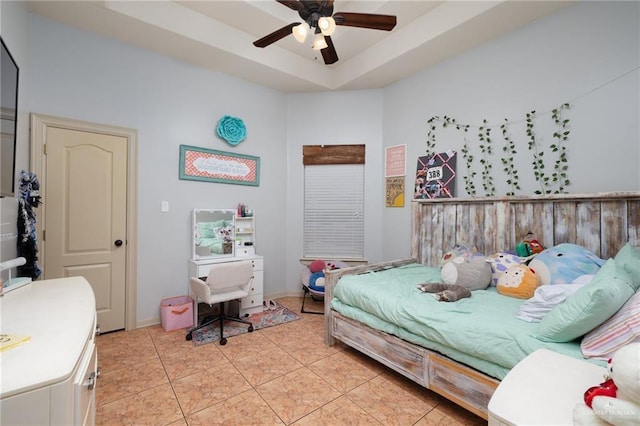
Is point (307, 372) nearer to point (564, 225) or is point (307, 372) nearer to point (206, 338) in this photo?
point (206, 338)

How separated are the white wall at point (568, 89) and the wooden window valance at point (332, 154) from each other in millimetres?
1037

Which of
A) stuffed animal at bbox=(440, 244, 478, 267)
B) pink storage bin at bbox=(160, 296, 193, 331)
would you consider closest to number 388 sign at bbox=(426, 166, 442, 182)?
stuffed animal at bbox=(440, 244, 478, 267)

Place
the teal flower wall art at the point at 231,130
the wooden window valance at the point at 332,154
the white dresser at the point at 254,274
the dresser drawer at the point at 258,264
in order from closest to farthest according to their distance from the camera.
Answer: the white dresser at the point at 254,274 < the dresser drawer at the point at 258,264 < the teal flower wall art at the point at 231,130 < the wooden window valance at the point at 332,154

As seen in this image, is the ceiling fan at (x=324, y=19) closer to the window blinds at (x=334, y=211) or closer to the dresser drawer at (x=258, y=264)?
the window blinds at (x=334, y=211)

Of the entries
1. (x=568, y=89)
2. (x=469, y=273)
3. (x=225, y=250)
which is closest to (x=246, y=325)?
(x=225, y=250)

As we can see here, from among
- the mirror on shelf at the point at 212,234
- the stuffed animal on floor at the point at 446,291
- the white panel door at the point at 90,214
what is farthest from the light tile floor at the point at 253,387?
the mirror on shelf at the point at 212,234

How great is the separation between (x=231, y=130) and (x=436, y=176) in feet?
8.43

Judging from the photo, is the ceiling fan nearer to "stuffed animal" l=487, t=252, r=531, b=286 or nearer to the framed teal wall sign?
the framed teal wall sign

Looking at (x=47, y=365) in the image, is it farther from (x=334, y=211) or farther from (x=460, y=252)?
(x=334, y=211)

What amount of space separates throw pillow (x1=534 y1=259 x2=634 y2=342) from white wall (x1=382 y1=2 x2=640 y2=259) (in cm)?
121

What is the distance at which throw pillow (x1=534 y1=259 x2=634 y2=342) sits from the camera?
4.01ft

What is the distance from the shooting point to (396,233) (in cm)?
364

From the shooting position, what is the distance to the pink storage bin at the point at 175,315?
2866 mm

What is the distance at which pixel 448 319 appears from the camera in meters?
1.69
